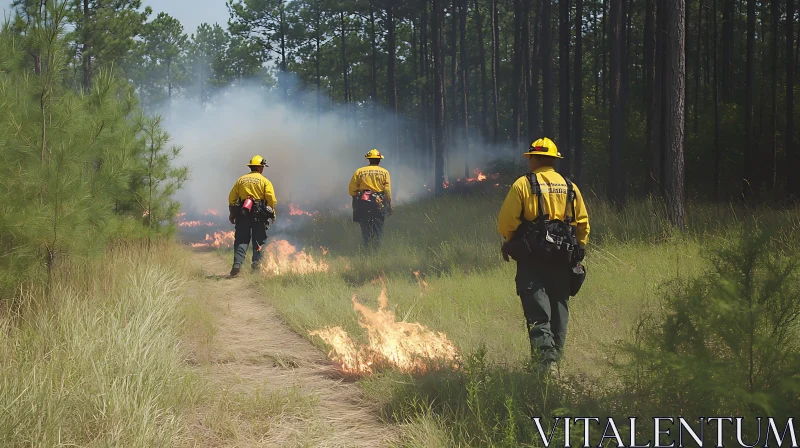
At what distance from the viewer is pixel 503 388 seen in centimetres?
404

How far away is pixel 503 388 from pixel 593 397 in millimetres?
610

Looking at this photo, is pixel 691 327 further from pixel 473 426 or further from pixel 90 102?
pixel 90 102

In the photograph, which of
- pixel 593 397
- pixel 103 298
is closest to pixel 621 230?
Answer: pixel 593 397

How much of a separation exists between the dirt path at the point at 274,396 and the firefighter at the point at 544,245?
5.20ft

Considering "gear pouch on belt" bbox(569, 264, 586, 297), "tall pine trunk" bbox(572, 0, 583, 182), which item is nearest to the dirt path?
"gear pouch on belt" bbox(569, 264, 586, 297)

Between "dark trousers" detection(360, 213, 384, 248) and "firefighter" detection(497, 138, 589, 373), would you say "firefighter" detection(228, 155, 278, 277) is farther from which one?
"firefighter" detection(497, 138, 589, 373)

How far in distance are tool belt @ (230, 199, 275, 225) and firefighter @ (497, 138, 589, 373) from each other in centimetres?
713

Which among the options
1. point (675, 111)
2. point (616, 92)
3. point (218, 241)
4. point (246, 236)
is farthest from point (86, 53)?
point (675, 111)

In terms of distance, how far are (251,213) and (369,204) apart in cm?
224

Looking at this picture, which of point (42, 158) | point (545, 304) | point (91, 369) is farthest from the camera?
point (42, 158)

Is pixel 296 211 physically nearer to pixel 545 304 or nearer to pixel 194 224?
pixel 194 224

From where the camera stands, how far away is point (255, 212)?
1155 cm

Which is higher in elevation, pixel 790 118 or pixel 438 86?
pixel 438 86

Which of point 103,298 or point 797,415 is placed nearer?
point 797,415
